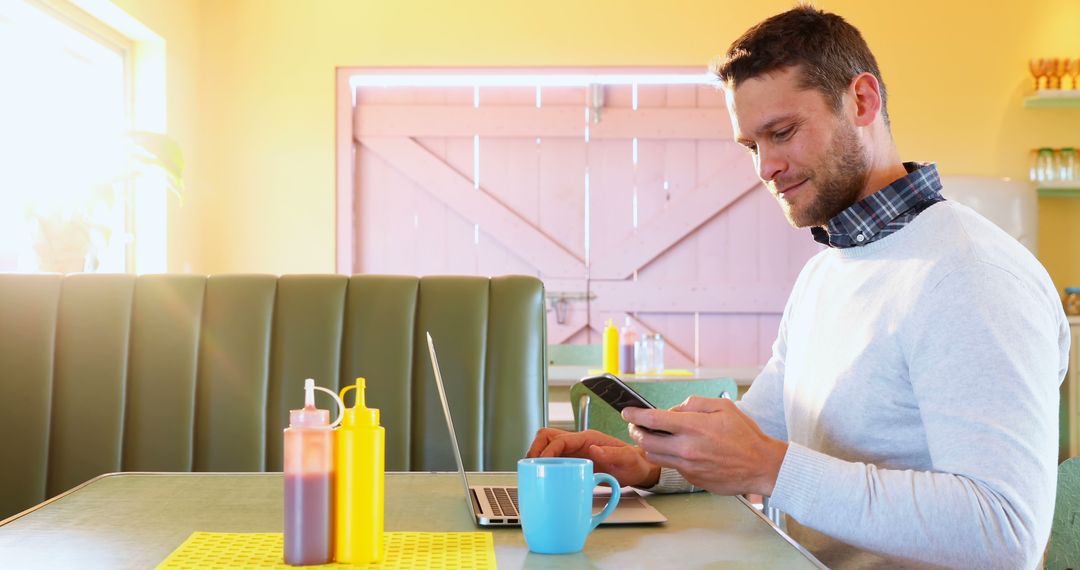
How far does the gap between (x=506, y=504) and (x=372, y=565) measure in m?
0.33

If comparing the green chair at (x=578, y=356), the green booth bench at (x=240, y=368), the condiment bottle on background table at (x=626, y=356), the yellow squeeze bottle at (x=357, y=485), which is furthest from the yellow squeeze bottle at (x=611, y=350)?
the yellow squeeze bottle at (x=357, y=485)

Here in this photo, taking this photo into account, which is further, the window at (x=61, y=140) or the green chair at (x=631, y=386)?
the window at (x=61, y=140)

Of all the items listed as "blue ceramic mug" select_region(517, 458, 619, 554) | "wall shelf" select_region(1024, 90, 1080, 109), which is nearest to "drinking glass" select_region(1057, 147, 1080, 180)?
"wall shelf" select_region(1024, 90, 1080, 109)

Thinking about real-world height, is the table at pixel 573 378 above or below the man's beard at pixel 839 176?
below

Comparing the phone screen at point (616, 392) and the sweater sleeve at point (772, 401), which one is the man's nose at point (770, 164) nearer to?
the sweater sleeve at point (772, 401)

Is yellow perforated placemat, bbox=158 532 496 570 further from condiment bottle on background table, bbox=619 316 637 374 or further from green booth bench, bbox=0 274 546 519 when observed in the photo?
condiment bottle on background table, bbox=619 316 637 374

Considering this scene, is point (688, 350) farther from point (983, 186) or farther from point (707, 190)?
point (983, 186)

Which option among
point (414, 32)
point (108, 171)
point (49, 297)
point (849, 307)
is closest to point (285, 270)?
point (414, 32)

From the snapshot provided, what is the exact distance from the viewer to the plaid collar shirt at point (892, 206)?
148 cm

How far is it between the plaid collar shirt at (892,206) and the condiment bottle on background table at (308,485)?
32.8 inches

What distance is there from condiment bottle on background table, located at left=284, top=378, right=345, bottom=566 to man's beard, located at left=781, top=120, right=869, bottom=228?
81 centimetres

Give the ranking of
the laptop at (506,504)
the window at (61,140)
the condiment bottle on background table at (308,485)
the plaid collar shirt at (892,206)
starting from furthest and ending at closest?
the window at (61,140) → the plaid collar shirt at (892,206) → the laptop at (506,504) → the condiment bottle on background table at (308,485)

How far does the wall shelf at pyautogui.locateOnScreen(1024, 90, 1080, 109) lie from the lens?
550 cm

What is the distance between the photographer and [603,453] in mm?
1549
